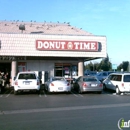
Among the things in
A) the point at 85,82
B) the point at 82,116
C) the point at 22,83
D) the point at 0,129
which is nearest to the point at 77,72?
the point at 85,82

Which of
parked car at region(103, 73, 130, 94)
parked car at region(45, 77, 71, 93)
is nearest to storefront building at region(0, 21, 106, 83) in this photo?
parked car at region(103, 73, 130, 94)

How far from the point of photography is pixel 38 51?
23.1 meters

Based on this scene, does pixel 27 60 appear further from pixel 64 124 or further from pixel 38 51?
pixel 64 124

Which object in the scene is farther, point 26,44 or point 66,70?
point 66,70

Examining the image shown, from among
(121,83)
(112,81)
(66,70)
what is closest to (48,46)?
(66,70)

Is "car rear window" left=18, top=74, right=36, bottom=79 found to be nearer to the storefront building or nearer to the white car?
the white car

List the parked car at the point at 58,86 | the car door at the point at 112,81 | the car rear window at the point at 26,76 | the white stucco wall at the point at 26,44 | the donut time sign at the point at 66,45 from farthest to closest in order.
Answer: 1. the donut time sign at the point at 66,45
2. the white stucco wall at the point at 26,44
3. the car door at the point at 112,81
4. the parked car at the point at 58,86
5. the car rear window at the point at 26,76

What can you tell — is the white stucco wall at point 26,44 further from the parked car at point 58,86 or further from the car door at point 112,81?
the parked car at point 58,86

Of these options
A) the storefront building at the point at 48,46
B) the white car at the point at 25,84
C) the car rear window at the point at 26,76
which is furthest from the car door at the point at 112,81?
the car rear window at the point at 26,76

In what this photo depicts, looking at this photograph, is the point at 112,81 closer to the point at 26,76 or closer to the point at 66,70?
the point at 26,76

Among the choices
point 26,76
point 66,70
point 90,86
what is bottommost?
point 90,86

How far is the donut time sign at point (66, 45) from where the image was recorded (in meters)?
23.0

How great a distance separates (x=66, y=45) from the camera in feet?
76.5

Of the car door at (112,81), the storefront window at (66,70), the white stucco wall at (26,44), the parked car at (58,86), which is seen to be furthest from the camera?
the storefront window at (66,70)
